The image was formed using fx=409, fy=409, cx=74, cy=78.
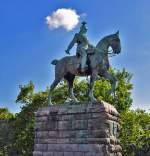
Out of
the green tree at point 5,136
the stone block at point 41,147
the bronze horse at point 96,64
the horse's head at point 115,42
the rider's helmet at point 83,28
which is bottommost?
the stone block at point 41,147

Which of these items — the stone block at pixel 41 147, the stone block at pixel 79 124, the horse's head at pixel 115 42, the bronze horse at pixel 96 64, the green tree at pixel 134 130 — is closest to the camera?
the stone block at pixel 79 124

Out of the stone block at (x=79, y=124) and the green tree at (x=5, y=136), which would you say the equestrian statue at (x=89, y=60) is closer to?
the stone block at (x=79, y=124)

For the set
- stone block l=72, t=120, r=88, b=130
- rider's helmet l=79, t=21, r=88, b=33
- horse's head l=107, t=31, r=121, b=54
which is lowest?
stone block l=72, t=120, r=88, b=130

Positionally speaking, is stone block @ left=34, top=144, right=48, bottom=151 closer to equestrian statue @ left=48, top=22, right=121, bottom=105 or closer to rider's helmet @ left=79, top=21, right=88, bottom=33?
equestrian statue @ left=48, top=22, right=121, bottom=105

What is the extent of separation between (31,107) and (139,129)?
885 centimetres

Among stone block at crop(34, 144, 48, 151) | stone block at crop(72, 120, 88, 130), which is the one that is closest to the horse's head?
stone block at crop(72, 120, 88, 130)

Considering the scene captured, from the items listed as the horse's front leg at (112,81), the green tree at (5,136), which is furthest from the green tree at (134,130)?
the horse's front leg at (112,81)

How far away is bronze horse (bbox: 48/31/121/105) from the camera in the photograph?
1774 centimetres

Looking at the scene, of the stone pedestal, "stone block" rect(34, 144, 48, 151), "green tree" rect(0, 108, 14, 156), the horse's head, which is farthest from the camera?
"green tree" rect(0, 108, 14, 156)

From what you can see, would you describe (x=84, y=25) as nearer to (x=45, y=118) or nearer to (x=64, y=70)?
(x=64, y=70)

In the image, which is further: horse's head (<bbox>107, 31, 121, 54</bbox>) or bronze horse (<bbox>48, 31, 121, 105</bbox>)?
Answer: horse's head (<bbox>107, 31, 121, 54</bbox>)

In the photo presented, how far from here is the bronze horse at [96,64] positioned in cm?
1774

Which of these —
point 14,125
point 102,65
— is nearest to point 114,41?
point 102,65

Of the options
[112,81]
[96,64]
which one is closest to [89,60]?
[96,64]
